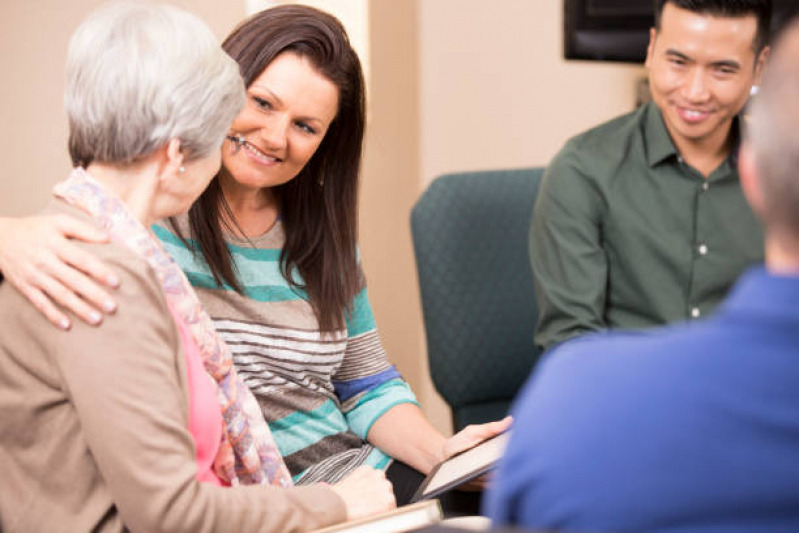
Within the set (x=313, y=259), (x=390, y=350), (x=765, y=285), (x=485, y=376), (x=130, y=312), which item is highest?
(x=765, y=285)

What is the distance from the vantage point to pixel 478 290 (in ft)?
6.56

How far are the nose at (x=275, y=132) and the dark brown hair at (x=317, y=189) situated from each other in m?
0.07

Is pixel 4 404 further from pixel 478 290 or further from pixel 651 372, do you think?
pixel 478 290

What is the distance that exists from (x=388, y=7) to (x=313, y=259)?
128 cm

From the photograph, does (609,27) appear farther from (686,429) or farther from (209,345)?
(686,429)

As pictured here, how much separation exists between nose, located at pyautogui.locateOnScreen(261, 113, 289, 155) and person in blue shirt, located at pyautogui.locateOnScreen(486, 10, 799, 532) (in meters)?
0.93

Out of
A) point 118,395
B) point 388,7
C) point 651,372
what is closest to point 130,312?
point 118,395

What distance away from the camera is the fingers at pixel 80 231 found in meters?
1.02

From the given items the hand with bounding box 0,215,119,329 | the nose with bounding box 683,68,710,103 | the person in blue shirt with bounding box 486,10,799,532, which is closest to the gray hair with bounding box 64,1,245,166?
the hand with bounding box 0,215,119,329

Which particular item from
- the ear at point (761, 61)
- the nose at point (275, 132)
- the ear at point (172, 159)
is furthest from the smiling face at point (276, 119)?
the ear at point (761, 61)

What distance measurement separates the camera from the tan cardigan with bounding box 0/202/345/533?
0.95m

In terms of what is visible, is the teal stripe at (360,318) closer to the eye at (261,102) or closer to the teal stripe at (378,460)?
the teal stripe at (378,460)

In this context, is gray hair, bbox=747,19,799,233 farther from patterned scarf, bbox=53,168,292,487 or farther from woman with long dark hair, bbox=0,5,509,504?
woman with long dark hair, bbox=0,5,509,504

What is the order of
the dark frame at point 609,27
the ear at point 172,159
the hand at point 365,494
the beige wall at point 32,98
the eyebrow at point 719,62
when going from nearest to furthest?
the ear at point 172,159 → the hand at point 365,494 → the beige wall at point 32,98 → the eyebrow at point 719,62 → the dark frame at point 609,27
